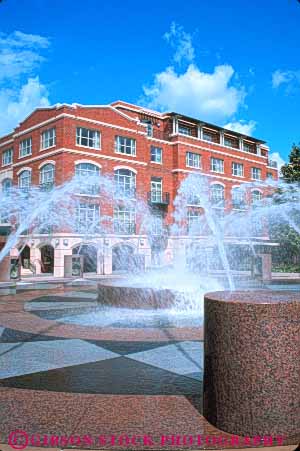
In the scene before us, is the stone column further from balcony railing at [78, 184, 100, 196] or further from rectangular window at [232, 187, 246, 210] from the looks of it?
rectangular window at [232, 187, 246, 210]

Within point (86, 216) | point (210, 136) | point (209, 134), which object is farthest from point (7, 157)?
point (210, 136)

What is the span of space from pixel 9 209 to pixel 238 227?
25.1 meters

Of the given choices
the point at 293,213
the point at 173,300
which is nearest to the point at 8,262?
the point at 173,300

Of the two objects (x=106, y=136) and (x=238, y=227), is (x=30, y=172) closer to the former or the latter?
(x=106, y=136)

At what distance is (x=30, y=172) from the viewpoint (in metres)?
38.3

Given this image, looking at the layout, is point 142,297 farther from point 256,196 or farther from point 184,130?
point 256,196

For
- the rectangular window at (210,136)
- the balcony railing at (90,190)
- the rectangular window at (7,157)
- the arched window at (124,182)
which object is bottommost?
the balcony railing at (90,190)

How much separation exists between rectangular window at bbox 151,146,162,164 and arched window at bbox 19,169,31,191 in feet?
40.5

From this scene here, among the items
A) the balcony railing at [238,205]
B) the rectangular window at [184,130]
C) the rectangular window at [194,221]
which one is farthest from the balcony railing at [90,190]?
the balcony railing at [238,205]

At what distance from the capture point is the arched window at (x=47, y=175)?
35.7m

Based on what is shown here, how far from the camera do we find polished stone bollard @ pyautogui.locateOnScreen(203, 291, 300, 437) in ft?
10.7

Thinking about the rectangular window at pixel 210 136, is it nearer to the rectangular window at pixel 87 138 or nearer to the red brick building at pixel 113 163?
the red brick building at pixel 113 163

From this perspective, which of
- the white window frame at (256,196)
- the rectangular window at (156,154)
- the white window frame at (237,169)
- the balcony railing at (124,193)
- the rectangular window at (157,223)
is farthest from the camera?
the white window frame at (256,196)

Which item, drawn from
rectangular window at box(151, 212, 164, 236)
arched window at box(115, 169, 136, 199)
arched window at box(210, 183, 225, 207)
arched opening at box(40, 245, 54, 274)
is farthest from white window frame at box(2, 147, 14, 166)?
arched window at box(210, 183, 225, 207)
